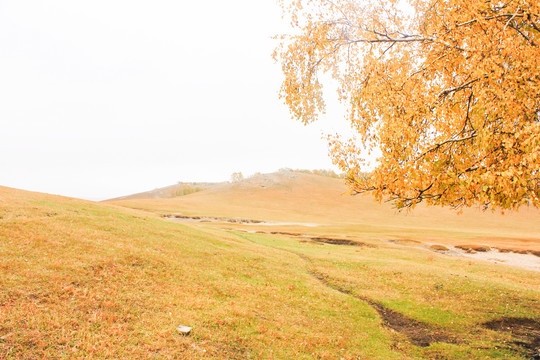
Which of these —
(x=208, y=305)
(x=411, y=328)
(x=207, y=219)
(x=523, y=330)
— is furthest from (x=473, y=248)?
(x=207, y=219)

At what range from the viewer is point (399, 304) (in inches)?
757

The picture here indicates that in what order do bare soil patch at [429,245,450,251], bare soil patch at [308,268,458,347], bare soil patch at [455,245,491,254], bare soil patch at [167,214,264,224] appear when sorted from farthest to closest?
1. bare soil patch at [167,214,264,224]
2. bare soil patch at [455,245,491,254]
3. bare soil patch at [429,245,450,251]
4. bare soil patch at [308,268,458,347]

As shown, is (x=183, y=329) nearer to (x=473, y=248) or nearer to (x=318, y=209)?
(x=473, y=248)

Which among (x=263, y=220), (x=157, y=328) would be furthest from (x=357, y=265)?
(x=263, y=220)

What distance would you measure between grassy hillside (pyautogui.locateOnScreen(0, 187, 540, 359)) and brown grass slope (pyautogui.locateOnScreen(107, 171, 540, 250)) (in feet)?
196

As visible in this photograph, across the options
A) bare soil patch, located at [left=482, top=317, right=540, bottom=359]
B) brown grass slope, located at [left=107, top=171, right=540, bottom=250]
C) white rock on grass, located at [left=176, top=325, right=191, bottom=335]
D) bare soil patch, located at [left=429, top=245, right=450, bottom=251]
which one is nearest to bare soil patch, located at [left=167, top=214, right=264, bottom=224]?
brown grass slope, located at [left=107, top=171, right=540, bottom=250]

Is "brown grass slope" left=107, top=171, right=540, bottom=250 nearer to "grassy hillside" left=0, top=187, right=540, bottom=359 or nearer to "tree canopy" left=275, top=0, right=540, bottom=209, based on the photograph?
"grassy hillside" left=0, top=187, right=540, bottom=359

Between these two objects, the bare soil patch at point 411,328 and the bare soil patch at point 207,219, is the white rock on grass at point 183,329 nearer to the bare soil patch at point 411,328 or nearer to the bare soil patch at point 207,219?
the bare soil patch at point 411,328

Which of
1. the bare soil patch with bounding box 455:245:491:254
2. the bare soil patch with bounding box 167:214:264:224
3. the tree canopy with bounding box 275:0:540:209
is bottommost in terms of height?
the bare soil patch with bounding box 455:245:491:254

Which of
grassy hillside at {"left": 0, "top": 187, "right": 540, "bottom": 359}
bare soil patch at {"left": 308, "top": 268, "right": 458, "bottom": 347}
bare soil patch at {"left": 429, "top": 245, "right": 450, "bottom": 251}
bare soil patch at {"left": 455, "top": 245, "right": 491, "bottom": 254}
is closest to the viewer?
grassy hillside at {"left": 0, "top": 187, "right": 540, "bottom": 359}

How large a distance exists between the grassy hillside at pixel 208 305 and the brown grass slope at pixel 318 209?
196 ft

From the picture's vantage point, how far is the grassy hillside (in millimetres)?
10062

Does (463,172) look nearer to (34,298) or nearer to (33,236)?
(34,298)

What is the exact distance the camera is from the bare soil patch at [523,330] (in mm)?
13646
